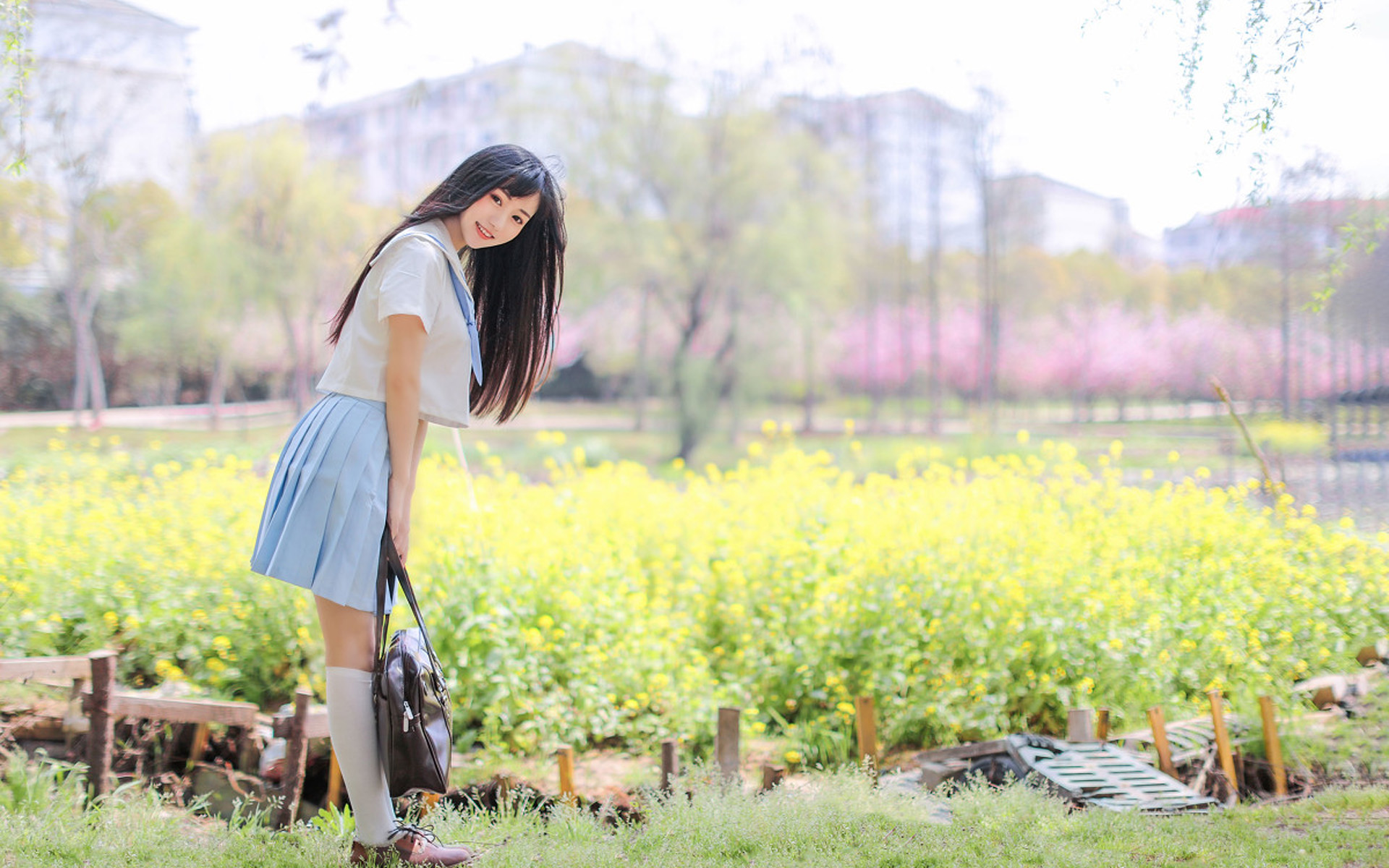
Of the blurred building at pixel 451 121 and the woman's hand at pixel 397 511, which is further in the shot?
the blurred building at pixel 451 121

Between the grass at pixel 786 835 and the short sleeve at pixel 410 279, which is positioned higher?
the short sleeve at pixel 410 279

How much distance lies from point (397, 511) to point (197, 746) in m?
1.80

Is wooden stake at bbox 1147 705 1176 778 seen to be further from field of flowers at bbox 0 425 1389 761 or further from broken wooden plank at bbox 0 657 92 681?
broken wooden plank at bbox 0 657 92 681

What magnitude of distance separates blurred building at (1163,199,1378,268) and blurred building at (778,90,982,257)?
1.79m

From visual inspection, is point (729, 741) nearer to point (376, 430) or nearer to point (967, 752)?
point (967, 752)

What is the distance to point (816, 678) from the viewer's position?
11.9 feet

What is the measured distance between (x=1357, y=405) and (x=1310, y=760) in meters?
3.24

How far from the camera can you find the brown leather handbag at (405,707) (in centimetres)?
176

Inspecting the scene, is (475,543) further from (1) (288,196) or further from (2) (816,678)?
(1) (288,196)

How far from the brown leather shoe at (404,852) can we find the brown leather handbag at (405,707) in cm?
Answer: 8

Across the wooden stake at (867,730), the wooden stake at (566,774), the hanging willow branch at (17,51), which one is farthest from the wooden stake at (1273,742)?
the hanging willow branch at (17,51)

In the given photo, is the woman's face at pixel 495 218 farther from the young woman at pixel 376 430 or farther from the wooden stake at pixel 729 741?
the wooden stake at pixel 729 741

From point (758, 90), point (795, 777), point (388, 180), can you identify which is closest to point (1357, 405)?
point (795, 777)

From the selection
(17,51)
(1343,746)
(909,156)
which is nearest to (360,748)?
(17,51)
